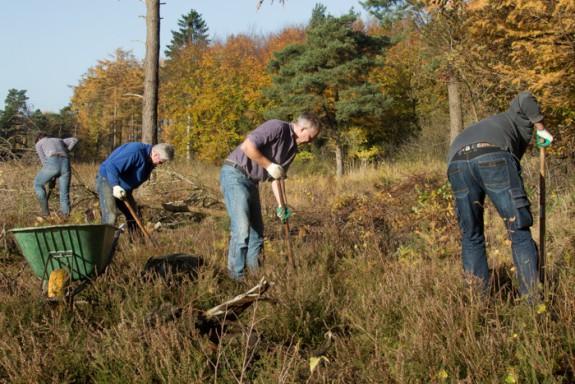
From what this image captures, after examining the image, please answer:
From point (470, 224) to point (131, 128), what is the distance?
45603 mm

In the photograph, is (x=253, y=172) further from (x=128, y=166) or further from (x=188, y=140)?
(x=188, y=140)

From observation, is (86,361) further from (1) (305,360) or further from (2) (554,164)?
(2) (554,164)

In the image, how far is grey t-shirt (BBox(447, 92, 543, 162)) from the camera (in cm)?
352

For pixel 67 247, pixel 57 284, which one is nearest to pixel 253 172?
pixel 67 247

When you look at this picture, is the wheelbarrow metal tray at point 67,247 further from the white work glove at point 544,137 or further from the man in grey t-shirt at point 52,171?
the man in grey t-shirt at point 52,171

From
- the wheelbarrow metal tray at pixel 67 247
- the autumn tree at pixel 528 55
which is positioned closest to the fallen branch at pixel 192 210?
the autumn tree at pixel 528 55

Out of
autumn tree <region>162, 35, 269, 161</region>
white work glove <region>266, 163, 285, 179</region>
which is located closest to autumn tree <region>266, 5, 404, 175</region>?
autumn tree <region>162, 35, 269, 161</region>

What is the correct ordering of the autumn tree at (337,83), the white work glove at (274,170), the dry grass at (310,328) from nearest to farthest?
the dry grass at (310,328)
the white work glove at (274,170)
the autumn tree at (337,83)

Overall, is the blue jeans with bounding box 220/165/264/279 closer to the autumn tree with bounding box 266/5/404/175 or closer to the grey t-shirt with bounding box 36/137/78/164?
the grey t-shirt with bounding box 36/137/78/164

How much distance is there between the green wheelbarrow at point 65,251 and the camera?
11.9ft

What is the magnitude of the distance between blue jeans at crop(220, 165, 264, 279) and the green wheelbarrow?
3.43 ft

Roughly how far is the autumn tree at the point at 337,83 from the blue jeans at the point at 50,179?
15791 mm

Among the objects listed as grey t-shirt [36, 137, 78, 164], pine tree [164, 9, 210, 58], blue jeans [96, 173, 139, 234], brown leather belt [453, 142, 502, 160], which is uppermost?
pine tree [164, 9, 210, 58]

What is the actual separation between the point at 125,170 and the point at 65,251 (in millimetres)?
2455
